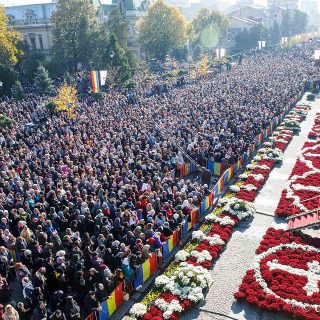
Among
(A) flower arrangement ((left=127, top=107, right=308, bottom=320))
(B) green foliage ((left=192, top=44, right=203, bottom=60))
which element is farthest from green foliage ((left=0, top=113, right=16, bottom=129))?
(B) green foliage ((left=192, top=44, right=203, bottom=60))

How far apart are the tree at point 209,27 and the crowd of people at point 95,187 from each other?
56.7 metres

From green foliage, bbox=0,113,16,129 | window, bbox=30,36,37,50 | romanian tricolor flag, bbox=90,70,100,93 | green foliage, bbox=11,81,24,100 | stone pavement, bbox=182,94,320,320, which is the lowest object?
stone pavement, bbox=182,94,320,320

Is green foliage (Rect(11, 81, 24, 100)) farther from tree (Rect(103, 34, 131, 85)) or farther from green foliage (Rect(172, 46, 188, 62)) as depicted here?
green foliage (Rect(172, 46, 188, 62))

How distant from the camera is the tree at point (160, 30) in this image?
6438cm

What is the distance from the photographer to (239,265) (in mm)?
14555

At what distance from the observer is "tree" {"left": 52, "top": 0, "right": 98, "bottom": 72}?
4934 centimetres

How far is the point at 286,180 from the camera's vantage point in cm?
2230

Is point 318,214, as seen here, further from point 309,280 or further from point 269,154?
point 269,154

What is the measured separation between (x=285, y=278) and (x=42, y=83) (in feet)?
114

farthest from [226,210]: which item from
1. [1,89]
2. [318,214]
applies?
[1,89]

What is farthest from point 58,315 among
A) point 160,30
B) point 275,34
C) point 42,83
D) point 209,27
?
point 275,34

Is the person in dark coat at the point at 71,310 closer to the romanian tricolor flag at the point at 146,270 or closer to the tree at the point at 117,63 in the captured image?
the romanian tricolor flag at the point at 146,270

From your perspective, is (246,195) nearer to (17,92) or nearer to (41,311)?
(41,311)

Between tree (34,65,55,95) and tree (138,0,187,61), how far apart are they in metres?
27.6
